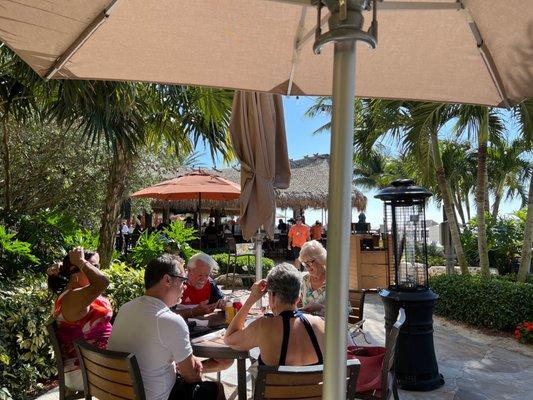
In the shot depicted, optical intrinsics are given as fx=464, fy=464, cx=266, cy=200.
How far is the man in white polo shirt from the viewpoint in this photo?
2.50m

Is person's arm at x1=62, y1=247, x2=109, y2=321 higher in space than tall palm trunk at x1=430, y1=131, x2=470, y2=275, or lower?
lower

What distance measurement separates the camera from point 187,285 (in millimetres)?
4426

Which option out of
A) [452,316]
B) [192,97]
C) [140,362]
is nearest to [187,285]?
[140,362]

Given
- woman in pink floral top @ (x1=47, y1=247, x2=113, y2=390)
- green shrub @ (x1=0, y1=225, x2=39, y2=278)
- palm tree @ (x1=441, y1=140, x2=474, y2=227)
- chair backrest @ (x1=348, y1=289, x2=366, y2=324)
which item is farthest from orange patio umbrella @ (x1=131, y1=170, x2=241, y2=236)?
palm tree @ (x1=441, y1=140, x2=474, y2=227)

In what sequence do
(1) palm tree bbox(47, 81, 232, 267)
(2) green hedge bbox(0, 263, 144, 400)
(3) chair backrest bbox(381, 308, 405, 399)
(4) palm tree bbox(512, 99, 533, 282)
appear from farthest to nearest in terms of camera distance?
(4) palm tree bbox(512, 99, 533, 282) → (1) palm tree bbox(47, 81, 232, 267) → (2) green hedge bbox(0, 263, 144, 400) → (3) chair backrest bbox(381, 308, 405, 399)

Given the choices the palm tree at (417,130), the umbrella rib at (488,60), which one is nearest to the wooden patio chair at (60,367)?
the umbrella rib at (488,60)

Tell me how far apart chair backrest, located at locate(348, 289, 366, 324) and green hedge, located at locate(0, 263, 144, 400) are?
2.76 m

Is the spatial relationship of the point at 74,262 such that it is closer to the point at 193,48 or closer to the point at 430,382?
the point at 193,48

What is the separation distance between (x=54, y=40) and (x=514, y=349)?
6.50 metres

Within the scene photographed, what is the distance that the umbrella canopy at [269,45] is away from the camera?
6.87 feet

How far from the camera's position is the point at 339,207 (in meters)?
1.16

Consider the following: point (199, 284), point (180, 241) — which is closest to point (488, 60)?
point (199, 284)

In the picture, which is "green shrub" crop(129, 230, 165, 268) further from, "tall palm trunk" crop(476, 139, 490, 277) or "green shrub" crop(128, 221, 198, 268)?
"tall palm trunk" crop(476, 139, 490, 277)

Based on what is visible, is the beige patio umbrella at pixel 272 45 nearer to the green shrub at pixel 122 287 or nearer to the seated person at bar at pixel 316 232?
the green shrub at pixel 122 287
